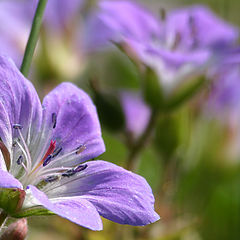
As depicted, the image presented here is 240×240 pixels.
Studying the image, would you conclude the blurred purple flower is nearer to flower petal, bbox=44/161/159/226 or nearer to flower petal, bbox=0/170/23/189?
flower petal, bbox=44/161/159/226

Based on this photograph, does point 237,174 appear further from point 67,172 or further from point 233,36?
point 67,172

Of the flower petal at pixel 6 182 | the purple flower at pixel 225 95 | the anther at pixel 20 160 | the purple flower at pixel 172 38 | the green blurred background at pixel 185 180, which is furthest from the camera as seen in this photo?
the purple flower at pixel 225 95

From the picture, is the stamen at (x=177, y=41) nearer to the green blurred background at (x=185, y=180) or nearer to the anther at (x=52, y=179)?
the green blurred background at (x=185, y=180)

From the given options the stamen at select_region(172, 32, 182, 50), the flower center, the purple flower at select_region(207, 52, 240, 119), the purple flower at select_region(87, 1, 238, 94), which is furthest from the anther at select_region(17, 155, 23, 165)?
the purple flower at select_region(207, 52, 240, 119)

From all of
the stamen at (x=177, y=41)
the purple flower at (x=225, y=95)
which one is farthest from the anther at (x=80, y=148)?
the purple flower at (x=225, y=95)

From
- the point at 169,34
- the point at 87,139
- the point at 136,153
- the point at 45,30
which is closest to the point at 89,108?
the point at 87,139

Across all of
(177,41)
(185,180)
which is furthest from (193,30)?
(185,180)
